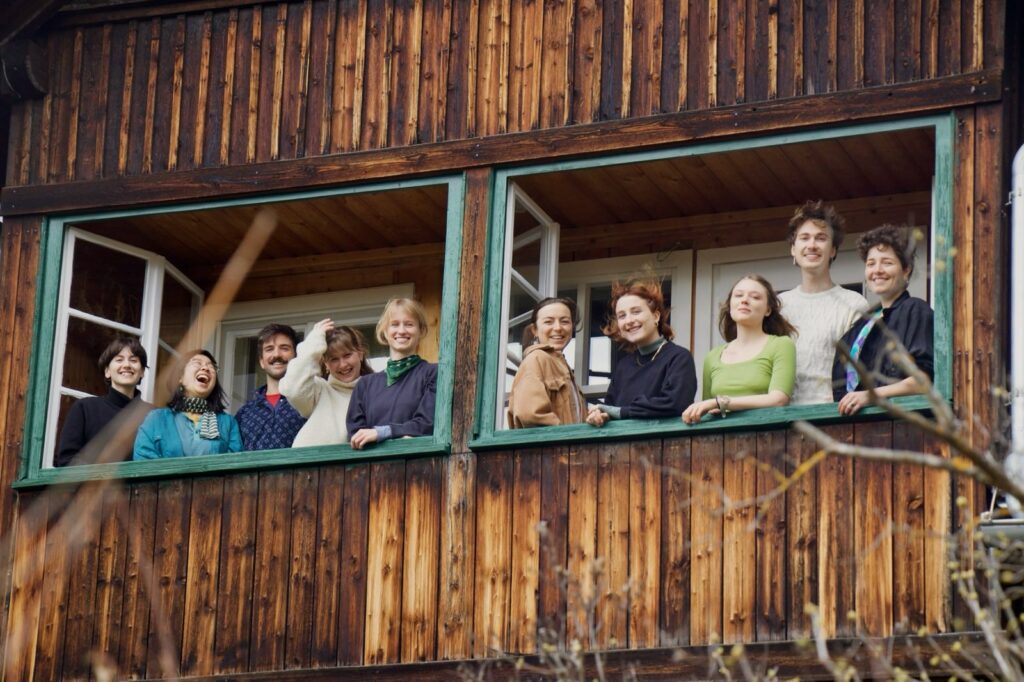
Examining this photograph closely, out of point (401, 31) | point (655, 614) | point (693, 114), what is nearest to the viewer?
point (655, 614)

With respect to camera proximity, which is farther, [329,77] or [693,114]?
[329,77]

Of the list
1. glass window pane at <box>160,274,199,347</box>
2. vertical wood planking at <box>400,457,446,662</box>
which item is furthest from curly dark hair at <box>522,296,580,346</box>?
glass window pane at <box>160,274,199,347</box>

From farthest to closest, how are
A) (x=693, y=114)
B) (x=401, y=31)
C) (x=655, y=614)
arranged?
(x=401, y=31)
(x=693, y=114)
(x=655, y=614)

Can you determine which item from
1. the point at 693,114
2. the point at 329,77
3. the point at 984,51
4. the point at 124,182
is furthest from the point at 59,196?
the point at 984,51

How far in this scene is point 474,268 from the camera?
12164mm

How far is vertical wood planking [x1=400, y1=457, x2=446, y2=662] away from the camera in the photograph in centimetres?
1140

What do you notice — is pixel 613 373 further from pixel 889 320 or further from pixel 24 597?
pixel 24 597

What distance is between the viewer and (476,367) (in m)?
11.9

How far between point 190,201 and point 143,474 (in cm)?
171

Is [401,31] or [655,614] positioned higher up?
[401,31]

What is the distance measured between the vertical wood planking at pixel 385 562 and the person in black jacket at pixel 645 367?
1.13 metres

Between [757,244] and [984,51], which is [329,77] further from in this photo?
[984,51]

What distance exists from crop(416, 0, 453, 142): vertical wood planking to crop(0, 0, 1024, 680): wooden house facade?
2cm

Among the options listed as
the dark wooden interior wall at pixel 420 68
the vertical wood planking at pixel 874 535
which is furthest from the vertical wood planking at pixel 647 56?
the vertical wood planking at pixel 874 535
